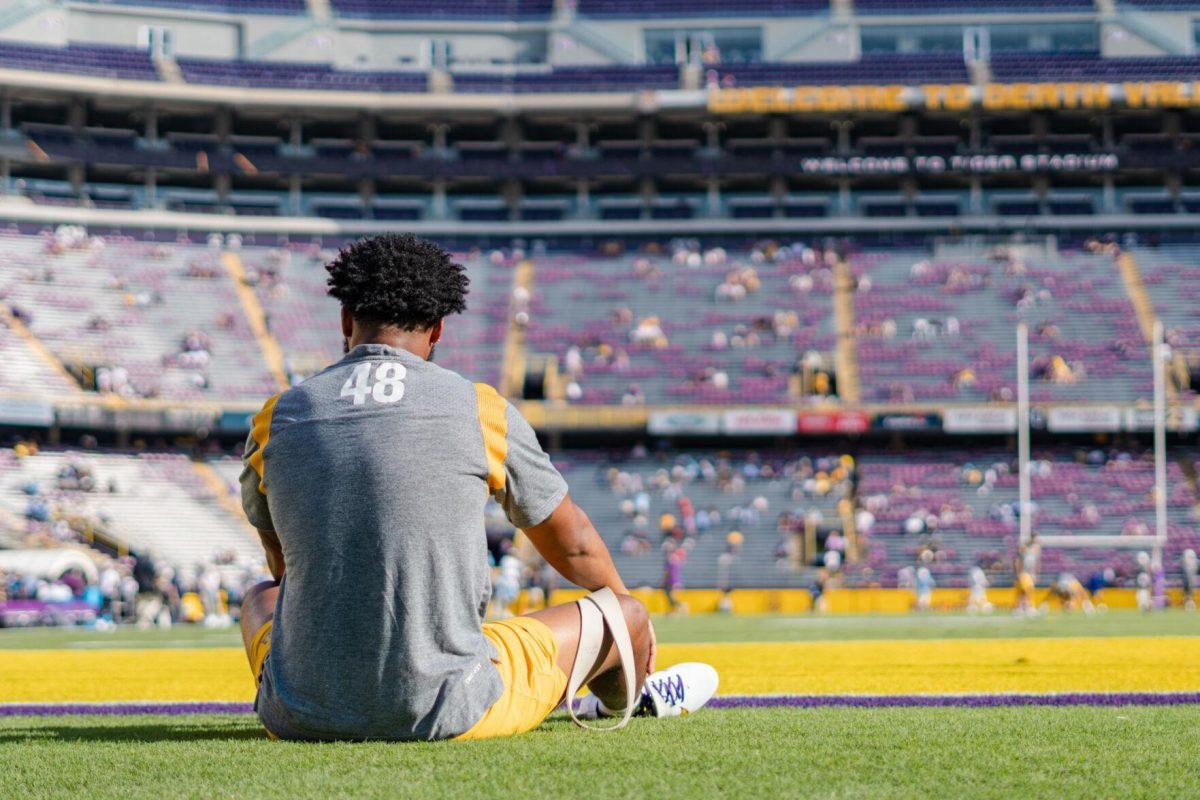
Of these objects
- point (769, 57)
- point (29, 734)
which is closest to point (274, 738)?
point (29, 734)

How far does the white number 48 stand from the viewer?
4.14 metres

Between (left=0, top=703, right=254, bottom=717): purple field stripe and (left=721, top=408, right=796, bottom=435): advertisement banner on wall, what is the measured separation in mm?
33297

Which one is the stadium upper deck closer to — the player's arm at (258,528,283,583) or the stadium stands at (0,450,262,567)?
the stadium stands at (0,450,262,567)

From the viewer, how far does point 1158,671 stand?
999 cm

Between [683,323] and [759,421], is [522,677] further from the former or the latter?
[683,323]

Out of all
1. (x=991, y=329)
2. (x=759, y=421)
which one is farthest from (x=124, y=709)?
(x=991, y=329)

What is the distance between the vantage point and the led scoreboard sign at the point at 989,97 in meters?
48.7

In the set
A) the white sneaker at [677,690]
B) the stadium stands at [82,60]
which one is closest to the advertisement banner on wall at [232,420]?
the stadium stands at [82,60]

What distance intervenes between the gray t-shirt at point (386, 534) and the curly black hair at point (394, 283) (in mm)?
131

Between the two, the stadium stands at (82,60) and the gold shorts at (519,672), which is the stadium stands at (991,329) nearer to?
the stadium stands at (82,60)

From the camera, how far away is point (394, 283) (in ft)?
14.1

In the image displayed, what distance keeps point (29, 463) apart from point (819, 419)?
21535 millimetres

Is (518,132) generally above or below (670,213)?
A: above

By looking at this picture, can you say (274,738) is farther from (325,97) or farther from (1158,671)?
(325,97)
